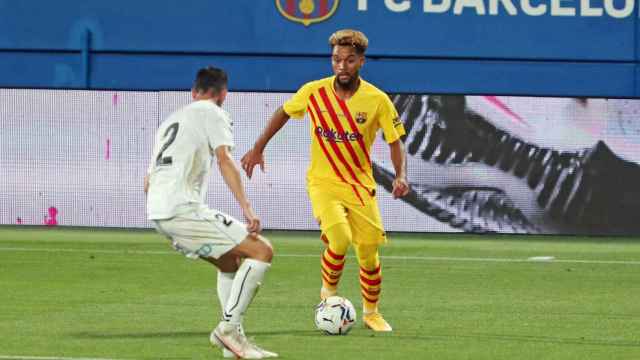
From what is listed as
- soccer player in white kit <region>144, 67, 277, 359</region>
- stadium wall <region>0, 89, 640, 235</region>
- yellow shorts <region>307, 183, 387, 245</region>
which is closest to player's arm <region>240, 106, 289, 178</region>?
yellow shorts <region>307, 183, 387, 245</region>

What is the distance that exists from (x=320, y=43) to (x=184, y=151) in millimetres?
18270

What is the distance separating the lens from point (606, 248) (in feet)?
69.0

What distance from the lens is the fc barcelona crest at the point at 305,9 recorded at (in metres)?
28.3

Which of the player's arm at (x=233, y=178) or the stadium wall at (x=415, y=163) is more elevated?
the player's arm at (x=233, y=178)

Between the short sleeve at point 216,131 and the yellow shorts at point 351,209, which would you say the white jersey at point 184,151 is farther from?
the yellow shorts at point 351,209

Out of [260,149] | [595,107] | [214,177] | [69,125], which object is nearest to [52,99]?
[69,125]

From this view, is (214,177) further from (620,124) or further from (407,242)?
(620,124)

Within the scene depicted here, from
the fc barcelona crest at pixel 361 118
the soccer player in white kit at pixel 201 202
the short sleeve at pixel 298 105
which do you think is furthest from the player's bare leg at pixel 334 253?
the soccer player in white kit at pixel 201 202

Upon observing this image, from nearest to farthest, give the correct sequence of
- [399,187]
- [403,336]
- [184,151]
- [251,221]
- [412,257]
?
[251,221] < [184,151] < [403,336] < [399,187] < [412,257]

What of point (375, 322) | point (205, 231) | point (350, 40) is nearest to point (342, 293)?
point (375, 322)

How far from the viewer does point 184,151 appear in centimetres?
1008

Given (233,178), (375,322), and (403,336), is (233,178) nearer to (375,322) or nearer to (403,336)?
(403,336)

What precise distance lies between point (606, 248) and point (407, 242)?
8.35 feet

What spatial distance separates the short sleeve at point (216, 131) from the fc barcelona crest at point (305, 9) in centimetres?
1833
